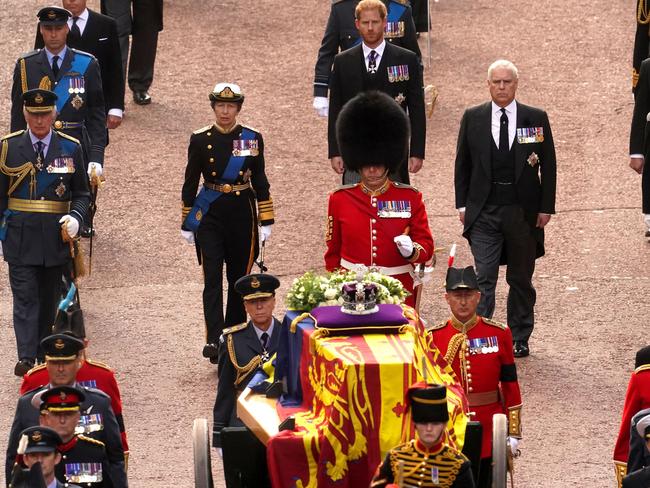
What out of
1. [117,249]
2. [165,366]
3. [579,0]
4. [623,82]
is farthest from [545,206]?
[579,0]

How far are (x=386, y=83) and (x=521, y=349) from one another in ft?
7.63

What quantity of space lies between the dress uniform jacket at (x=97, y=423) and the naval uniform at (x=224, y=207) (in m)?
3.33

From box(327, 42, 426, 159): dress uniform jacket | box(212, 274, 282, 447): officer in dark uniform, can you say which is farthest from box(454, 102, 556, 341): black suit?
box(212, 274, 282, 447): officer in dark uniform

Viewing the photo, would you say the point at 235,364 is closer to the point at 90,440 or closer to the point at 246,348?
the point at 246,348

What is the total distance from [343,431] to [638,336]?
195 inches

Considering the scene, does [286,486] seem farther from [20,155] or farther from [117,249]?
[117,249]

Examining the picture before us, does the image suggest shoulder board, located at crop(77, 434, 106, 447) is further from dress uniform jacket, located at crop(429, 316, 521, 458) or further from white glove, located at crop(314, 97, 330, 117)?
white glove, located at crop(314, 97, 330, 117)

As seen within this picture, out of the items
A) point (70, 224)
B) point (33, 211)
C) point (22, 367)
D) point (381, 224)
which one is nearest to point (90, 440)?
point (381, 224)

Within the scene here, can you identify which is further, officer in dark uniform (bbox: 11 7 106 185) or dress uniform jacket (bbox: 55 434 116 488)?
officer in dark uniform (bbox: 11 7 106 185)

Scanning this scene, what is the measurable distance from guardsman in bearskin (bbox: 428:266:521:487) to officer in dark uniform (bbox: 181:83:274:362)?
2739 millimetres

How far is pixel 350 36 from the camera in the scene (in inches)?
619

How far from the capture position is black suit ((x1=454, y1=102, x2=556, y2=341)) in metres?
13.6

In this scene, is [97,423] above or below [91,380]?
below

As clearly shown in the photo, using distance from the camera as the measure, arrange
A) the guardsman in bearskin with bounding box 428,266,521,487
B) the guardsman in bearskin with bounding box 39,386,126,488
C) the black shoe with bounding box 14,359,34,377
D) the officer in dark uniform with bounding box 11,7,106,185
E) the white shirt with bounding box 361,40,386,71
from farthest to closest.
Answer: the officer in dark uniform with bounding box 11,7,106,185 → the white shirt with bounding box 361,40,386,71 → the black shoe with bounding box 14,359,34,377 → the guardsman in bearskin with bounding box 428,266,521,487 → the guardsman in bearskin with bounding box 39,386,126,488
